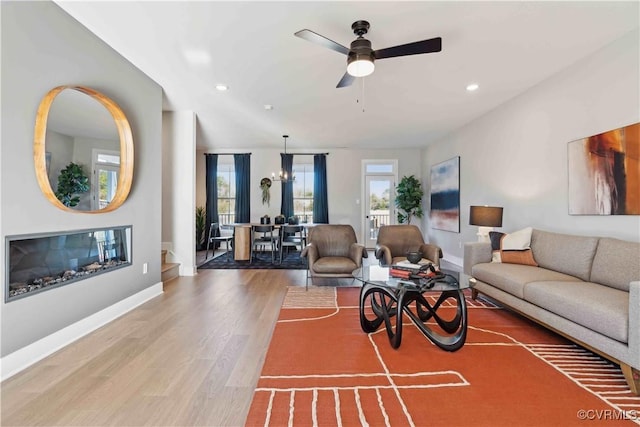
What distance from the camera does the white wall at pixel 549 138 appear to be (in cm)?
265

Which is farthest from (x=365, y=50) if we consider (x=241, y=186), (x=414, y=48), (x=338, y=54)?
(x=241, y=186)

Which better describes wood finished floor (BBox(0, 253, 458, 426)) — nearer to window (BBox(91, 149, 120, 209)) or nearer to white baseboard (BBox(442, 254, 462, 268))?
window (BBox(91, 149, 120, 209))

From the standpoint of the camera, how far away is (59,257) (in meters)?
2.36

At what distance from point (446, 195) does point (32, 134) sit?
20.6 feet

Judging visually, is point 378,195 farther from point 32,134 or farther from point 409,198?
point 32,134

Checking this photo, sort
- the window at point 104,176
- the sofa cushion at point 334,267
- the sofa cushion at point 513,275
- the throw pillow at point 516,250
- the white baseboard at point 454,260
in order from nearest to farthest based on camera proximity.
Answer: the sofa cushion at point 513,275
the window at point 104,176
the throw pillow at point 516,250
the sofa cushion at point 334,267
the white baseboard at point 454,260

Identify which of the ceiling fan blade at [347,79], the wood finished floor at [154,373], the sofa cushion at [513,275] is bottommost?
the wood finished floor at [154,373]

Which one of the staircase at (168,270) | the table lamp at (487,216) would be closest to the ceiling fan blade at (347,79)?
the table lamp at (487,216)

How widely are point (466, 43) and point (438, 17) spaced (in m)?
0.55

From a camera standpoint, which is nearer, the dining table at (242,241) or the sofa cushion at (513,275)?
the sofa cushion at (513,275)

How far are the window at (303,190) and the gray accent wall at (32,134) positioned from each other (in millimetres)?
4709

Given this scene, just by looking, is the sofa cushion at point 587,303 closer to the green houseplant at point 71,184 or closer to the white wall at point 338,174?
the green houseplant at point 71,184

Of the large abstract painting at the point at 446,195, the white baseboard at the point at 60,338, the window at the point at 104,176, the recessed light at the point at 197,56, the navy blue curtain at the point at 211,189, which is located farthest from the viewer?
the navy blue curtain at the point at 211,189

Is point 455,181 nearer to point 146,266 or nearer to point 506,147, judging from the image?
point 506,147
